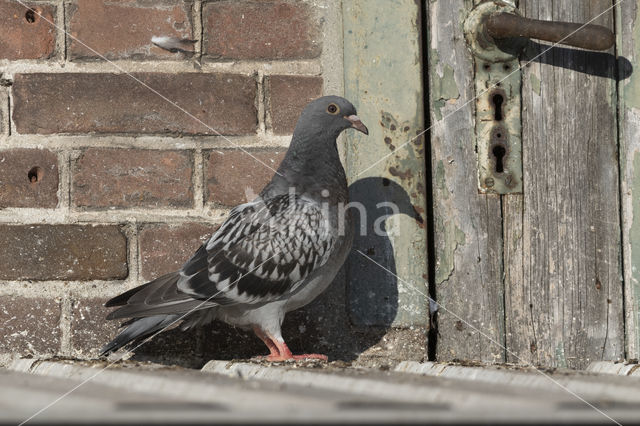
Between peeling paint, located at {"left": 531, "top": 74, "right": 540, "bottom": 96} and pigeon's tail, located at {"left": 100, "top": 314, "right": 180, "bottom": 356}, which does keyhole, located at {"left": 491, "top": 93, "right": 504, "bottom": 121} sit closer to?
peeling paint, located at {"left": 531, "top": 74, "right": 540, "bottom": 96}

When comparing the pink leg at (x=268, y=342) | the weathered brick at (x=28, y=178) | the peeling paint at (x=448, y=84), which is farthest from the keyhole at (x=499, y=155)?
the weathered brick at (x=28, y=178)

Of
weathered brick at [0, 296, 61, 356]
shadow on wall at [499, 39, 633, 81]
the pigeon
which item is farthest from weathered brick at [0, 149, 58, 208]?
shadow on wall at [499, 39, 633, 81]

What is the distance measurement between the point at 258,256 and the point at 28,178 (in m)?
0.66

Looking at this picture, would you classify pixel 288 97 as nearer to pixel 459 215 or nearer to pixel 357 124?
pixel 357 124

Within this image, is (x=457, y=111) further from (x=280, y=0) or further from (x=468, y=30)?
(x=280, y=0)

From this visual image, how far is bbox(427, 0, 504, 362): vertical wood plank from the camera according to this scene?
2117 millimetres

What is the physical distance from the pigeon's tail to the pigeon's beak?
0.70 m

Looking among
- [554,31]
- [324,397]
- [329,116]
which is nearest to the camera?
[324,397]

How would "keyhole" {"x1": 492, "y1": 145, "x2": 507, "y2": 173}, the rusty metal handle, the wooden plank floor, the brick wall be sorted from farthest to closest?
"keyhole" {"x1": 492, "y1": 145, "x2": 507, "y2": 173}
the brick wall
the rusty metal handle
the wooden plank floor

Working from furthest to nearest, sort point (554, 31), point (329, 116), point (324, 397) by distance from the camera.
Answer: point (329, 116), point (554, 31), point (324, 397)

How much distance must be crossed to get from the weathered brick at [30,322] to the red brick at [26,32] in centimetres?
66

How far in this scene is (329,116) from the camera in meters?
2.05

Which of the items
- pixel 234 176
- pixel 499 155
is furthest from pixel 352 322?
pixel 499 155

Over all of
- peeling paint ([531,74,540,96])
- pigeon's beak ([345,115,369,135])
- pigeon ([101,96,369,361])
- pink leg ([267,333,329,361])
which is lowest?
pink leg ([267,333,329,361])
